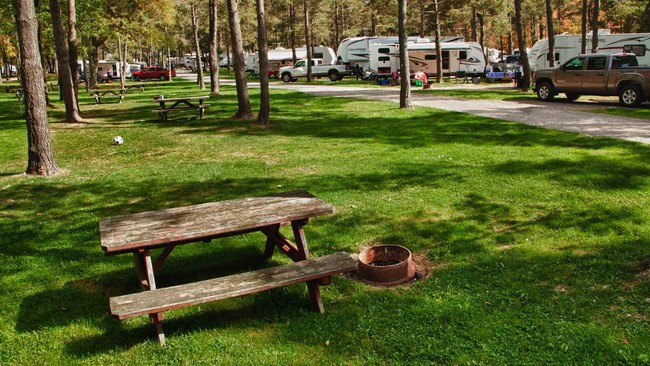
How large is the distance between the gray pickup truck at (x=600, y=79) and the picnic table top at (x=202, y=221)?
1614cm

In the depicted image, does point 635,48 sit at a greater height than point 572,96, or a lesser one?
greater

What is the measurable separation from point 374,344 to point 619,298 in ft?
6.54

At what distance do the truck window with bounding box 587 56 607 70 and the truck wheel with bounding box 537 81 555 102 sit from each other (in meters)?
1.56

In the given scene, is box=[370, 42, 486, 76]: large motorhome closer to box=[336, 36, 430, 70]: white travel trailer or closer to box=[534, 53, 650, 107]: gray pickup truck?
box=[336, 36, 430, 70]: white travel trailer

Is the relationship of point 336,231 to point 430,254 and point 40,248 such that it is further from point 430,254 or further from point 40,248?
point 40,248

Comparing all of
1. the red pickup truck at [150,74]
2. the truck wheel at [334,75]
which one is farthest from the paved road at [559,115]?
the red pickup truck at [150,74]

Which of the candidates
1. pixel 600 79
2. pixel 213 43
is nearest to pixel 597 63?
pixel 600 79

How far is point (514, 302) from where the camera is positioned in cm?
445

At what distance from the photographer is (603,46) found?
115ft

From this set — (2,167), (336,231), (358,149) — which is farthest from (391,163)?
(2,167)

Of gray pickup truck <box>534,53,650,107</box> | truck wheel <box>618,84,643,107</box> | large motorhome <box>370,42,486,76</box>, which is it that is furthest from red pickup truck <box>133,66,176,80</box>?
truck wheel <box>618,84,643,107</box>

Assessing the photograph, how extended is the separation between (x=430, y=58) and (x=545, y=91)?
17695 mm

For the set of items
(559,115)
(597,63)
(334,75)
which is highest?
(334,75)

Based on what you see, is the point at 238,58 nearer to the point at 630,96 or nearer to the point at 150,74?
the point at 630,96
